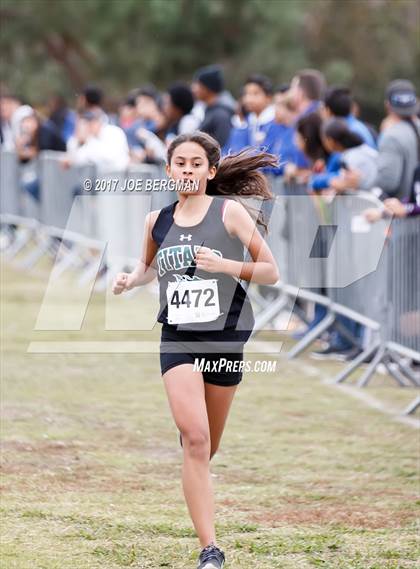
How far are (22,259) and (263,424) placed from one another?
441 inches

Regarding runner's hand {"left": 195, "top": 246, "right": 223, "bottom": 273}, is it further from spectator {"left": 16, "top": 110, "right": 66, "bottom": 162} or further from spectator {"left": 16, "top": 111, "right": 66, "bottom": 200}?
spectator {"left": 16, "top": 110, "right": 66, "bottom": 162}

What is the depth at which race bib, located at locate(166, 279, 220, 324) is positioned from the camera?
216 inches

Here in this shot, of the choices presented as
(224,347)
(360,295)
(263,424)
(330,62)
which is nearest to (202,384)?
(224,347)

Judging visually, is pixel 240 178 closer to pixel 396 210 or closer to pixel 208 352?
pixel 208 352

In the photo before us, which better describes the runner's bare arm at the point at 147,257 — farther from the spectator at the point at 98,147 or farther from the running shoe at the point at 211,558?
the spectator at the point at 98,147

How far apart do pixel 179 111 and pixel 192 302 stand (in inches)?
360

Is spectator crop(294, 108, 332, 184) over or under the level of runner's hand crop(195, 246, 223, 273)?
over

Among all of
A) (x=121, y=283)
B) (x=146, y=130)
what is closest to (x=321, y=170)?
(x=146, y=130)

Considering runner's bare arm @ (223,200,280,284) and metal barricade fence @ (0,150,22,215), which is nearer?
runner's bare arm @ (223,200,280,284)

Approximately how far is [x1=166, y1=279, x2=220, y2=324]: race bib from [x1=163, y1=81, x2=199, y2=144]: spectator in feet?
28.8

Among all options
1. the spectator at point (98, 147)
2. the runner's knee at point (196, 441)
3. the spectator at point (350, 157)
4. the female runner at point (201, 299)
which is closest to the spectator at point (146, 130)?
the spectator at point (98, 147)

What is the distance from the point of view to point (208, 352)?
18.0ft

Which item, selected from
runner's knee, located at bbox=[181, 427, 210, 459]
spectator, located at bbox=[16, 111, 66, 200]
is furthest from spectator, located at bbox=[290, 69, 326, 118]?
runner's knee, located at bbox=[181, 427, 210, 459]

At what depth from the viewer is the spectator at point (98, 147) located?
52.2 ft
